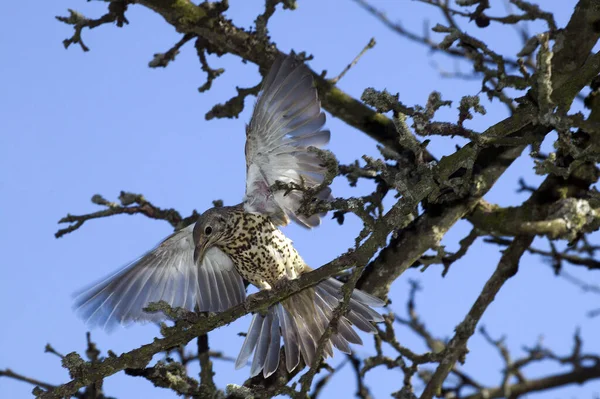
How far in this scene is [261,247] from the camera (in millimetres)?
5137

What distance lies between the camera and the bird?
15.8 feet

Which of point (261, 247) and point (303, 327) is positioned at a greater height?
point (261, 247)

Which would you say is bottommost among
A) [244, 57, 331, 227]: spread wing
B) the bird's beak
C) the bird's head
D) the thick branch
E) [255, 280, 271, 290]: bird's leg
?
the thick branch

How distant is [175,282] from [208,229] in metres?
0.76

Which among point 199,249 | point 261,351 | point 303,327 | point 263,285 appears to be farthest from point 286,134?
point 261,351

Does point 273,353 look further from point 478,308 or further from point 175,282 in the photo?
point 478,308

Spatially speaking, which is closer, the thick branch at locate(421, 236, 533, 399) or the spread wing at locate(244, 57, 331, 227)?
the spread wing at locate(244, 57, 331, 227)

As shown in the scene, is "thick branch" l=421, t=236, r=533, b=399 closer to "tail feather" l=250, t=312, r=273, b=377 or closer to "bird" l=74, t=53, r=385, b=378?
"bird" l=74, t=53, r=385, b=378

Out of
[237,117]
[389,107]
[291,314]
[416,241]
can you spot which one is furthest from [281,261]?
[389,107]

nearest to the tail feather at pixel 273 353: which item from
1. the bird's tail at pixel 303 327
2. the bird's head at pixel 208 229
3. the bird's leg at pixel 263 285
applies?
the bird's tail at pixel 303 327

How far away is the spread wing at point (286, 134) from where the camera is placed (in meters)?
4.76

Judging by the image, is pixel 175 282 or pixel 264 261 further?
pixel 175 282

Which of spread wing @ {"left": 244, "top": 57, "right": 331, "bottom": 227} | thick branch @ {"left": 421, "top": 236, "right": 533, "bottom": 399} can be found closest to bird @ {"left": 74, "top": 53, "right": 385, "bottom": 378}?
spread wing @ {"left": 244, "top": 57, "right": 331, "bottom": 227}

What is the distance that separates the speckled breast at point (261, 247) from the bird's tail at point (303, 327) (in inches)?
12.0
